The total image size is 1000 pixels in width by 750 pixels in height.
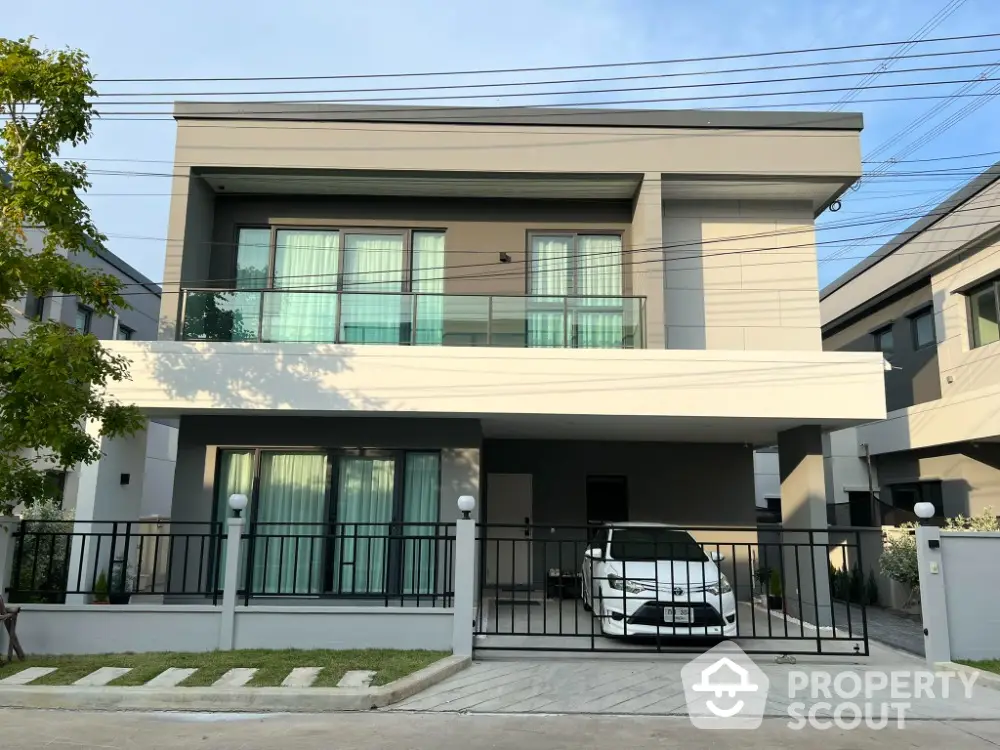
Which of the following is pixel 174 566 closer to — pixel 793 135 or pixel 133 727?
pixel 133 727

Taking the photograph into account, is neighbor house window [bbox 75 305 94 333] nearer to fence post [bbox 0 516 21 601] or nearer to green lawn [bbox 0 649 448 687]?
fence post [bbox 0 516 21 601]

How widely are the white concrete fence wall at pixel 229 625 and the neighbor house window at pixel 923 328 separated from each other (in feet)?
43.1

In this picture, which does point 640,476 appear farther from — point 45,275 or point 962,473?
point 45,275

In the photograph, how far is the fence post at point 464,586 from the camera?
786cm

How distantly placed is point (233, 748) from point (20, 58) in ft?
22.1

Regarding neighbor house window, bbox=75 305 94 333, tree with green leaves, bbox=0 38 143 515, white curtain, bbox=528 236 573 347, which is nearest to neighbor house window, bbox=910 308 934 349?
white curtain, bbox=528 236 573 347

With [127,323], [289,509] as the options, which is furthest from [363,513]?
[127,323]

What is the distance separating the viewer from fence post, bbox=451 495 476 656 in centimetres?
786

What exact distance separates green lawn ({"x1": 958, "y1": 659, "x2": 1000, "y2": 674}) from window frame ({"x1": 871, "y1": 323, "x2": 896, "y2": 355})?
11297 mm

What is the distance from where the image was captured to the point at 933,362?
52.4ft

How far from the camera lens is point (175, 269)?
1055 centimetres

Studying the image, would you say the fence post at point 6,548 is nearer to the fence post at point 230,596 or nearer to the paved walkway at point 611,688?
the fence post at point 230,596

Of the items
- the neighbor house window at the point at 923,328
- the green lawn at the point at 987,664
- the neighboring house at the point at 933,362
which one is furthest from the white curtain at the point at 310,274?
the neighbor house window at the point at 923,328

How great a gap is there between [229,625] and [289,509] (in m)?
2.84
